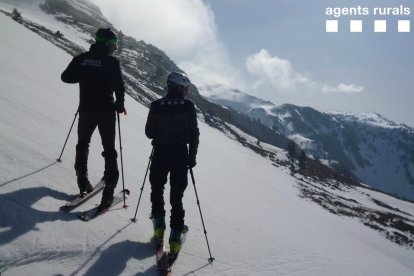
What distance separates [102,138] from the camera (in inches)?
308

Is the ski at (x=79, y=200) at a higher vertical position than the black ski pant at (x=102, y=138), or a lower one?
lower

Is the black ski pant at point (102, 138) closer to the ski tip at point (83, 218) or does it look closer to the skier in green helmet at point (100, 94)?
the skier in green helmet at point (100, 94)

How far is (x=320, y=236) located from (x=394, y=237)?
56.7ft

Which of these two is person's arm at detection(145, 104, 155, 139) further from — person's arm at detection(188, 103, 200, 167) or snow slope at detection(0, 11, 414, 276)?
snow slope at detection(0, 11, 414, 276)

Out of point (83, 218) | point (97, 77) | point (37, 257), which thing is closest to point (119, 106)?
point (97, 77)

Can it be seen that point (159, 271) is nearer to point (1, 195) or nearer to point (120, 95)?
point (1, 195)

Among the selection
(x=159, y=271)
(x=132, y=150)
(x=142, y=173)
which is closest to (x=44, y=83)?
(x=132, y=150)

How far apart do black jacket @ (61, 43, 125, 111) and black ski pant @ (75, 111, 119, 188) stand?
15 cm

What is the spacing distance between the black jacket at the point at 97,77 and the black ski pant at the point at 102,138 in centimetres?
15

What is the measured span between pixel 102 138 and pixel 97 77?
1239mm

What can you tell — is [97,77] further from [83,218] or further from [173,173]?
[83,218]

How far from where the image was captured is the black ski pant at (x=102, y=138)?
772 cm

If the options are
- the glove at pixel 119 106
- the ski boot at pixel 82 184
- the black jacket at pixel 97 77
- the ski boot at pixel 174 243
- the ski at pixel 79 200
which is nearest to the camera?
the ski boot at pixel 174 243

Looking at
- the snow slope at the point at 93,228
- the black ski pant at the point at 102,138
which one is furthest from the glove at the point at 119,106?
the snow slope at the point at 93,228
